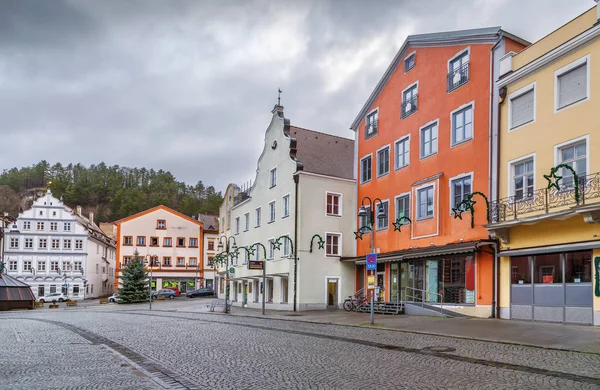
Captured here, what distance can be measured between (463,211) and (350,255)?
519 inches

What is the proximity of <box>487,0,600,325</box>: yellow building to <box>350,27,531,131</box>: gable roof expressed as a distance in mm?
1765

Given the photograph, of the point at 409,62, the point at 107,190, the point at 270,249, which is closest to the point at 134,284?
the point at 270,249

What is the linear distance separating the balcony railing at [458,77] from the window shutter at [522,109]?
141 inches

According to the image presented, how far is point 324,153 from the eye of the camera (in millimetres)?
41562

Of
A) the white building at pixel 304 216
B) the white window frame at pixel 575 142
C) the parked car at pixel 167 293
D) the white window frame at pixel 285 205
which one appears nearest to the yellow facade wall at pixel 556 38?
the white window frame at pixel 575 142

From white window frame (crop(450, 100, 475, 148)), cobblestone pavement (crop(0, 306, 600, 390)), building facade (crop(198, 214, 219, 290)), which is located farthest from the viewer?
building facade (crop(198, 214, 219, 290))

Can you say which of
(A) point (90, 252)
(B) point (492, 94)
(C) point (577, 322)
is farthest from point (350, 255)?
(A) point (90, 252)

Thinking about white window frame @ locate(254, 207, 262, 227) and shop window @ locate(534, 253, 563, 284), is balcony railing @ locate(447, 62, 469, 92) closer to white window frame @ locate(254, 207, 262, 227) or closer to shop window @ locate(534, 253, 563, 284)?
shop window @ locate(534, 253, 563, 284)

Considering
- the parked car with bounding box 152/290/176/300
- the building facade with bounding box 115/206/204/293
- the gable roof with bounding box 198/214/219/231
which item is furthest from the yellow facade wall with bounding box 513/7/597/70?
the gable roof with bounding box 198/214/219/231

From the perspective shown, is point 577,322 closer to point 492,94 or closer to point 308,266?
point 492,94

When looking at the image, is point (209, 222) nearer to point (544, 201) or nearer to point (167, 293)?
point (167, 293)

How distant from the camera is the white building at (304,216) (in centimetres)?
3750

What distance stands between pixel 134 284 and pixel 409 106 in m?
38.0

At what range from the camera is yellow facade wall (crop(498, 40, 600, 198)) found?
1988 cm
